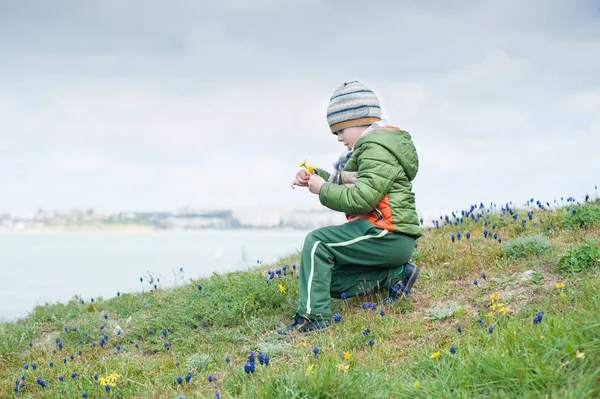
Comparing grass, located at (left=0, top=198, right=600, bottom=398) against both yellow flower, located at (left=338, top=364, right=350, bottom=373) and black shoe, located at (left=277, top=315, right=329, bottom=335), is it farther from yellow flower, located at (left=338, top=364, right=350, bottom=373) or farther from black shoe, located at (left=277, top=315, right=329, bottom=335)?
black shoe, located at (left=277, top=315, right=329, bottom=335)

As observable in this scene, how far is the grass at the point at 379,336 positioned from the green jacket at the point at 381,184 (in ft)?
3.24

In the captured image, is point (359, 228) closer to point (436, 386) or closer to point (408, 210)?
point (408, 210)

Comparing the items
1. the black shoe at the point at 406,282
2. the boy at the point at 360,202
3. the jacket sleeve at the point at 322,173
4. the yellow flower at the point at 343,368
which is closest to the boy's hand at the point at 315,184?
the boy at the point at 360,202

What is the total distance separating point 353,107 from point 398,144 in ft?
2.04

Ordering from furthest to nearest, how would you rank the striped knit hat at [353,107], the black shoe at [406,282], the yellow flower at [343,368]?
the black shoe at [406,282]
the striped knit hat at [353,107]
the yellow flower at [343,368]

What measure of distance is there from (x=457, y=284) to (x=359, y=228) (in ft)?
5.28

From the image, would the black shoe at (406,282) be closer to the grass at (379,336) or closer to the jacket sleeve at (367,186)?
the grass at (379,336)

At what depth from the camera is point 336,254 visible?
5.74 m

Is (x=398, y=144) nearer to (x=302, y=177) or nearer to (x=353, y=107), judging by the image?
(x=353, y=107)

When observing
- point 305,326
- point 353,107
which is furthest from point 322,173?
point 305,326

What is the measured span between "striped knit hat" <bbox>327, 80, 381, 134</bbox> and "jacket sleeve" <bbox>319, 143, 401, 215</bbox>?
42 cm

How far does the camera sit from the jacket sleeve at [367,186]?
17.7 feet

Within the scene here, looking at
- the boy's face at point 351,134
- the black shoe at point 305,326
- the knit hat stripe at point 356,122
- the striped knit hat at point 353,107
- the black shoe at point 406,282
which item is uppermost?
the striped knit hat at point 353,107

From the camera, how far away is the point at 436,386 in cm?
370
